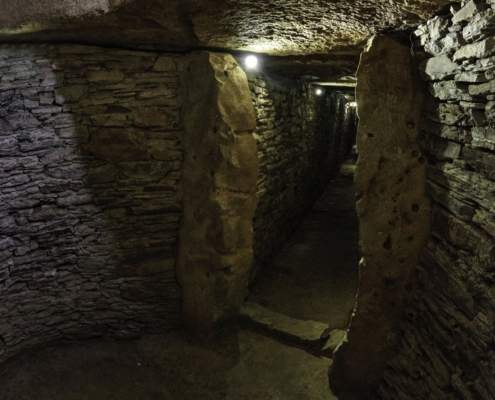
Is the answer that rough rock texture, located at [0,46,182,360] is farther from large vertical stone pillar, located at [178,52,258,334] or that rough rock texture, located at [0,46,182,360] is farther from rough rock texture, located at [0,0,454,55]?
rough rock texture, located at [0,0,454,55]

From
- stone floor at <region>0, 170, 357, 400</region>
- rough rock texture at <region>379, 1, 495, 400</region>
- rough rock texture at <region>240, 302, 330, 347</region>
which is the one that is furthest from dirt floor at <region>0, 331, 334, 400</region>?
rough rock texture at <region>379, 1, 495, 400</region>

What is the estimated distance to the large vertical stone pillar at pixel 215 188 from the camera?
3773mm

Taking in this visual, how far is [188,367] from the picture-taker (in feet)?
13.0

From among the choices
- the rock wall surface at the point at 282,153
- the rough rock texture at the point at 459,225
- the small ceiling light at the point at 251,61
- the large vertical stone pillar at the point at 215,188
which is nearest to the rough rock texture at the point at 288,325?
the large vertical stone pillar at the point at 215,188

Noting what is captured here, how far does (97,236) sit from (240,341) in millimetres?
2088

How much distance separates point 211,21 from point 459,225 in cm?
223

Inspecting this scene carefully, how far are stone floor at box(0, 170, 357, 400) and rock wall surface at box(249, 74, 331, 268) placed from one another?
51.5 inches

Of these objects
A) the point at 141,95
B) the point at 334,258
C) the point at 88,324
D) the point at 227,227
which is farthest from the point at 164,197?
the point at 334,258

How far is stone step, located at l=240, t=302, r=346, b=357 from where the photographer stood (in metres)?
4.22

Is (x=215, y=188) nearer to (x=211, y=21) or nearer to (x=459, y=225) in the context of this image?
(x=211, y=21)

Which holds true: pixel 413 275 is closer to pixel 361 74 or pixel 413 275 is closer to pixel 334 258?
pixel 361 74

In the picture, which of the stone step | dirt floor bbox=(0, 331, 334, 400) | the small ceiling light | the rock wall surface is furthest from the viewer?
the rock wall surface

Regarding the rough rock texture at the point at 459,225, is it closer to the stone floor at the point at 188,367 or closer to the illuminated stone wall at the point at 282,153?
the stone floor at the point at 188,367

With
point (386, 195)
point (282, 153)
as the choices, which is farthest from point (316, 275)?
point (386, 195)
